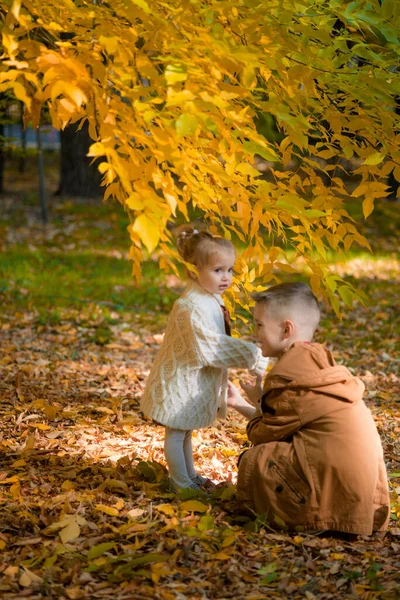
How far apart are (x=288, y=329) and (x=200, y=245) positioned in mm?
571

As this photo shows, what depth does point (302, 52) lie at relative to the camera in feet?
9.59

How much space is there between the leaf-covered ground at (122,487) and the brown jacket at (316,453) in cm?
14

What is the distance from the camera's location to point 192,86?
7.92 ft

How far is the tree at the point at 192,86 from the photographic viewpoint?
7.59 ft

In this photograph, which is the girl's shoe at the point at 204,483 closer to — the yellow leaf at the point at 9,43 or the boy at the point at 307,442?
the boy at the point at 307,442

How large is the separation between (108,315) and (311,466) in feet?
15.4

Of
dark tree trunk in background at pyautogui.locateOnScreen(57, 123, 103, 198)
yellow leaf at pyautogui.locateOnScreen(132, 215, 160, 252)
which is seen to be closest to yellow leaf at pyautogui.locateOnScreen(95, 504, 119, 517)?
yellow leaf at pyautogui.locateOnScreen(132, 215, 160, 252)

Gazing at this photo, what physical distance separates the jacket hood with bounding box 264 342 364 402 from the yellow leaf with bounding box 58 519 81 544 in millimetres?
956

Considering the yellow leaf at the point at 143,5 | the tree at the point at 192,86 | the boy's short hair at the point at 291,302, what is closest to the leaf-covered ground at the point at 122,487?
the boy's short hair at the point at 291,302

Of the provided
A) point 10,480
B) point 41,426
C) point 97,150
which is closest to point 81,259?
point 41,426

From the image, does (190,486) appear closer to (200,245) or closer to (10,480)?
(10,480)

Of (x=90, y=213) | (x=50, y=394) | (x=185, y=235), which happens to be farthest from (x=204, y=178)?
(x=90, y=213)

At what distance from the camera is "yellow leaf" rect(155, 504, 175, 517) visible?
121 inches

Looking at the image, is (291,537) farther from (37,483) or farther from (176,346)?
(37,483)
